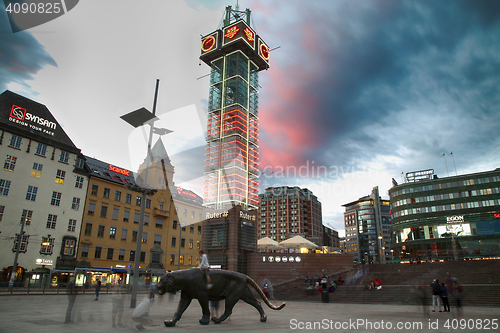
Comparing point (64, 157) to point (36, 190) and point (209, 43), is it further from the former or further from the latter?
point (209, 43)

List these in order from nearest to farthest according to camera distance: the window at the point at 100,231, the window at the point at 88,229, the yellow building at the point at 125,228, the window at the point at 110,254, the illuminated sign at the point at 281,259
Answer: the illuminated sign at the point at 281,259, the window at the point at 88,229, the yellow building at the point at 125,228, the window at the point at 100,231, the window at the point at 110,254

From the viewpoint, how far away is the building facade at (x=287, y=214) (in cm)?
16625

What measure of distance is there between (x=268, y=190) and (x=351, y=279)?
144389 millimetres

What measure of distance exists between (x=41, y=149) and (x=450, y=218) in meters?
83.3

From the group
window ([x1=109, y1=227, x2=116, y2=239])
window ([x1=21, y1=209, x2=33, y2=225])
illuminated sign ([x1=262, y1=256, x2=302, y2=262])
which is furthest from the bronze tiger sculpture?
window ([x1=109, y1=227, x2=116, y2=239])

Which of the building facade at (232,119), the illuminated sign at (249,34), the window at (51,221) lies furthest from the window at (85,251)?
the illuminated sign at (249,34)

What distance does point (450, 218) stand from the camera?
74.3 meters

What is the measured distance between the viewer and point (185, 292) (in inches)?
484

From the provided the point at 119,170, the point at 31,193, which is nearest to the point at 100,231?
the point at 31,193

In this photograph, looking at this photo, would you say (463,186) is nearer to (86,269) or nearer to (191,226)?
(191,226)

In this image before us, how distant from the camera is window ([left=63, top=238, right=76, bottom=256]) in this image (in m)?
45.6

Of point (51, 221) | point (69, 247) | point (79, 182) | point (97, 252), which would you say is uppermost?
point (79, 182)

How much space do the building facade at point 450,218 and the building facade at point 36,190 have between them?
72443mm

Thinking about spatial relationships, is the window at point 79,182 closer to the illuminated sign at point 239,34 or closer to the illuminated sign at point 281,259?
the illuminated sign at point 281,259
